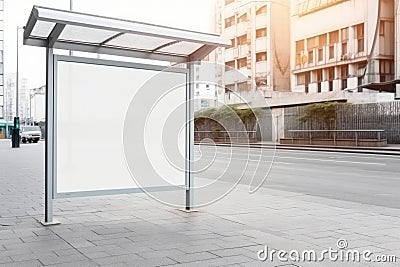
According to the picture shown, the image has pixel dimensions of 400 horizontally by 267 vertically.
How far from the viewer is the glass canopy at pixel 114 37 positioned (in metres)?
6.02

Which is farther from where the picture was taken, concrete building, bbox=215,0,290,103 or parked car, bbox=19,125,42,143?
concrete building, bbox=215,0,290,103

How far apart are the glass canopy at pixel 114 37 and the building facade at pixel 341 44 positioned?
35.1 m

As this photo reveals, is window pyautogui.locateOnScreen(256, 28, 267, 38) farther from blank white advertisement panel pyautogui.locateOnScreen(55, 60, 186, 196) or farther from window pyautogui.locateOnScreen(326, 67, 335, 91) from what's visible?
blank white advertisement panel pyautogui.locateOnScreen(55, 60, 186, 196)

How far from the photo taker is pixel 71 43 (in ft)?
23.7

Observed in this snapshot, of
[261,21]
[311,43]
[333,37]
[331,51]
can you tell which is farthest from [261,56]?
[333,37]

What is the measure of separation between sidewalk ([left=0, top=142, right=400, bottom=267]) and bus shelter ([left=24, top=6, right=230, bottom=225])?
0.57 meters

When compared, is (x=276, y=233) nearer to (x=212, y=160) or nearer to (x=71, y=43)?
(x=71, y=43)

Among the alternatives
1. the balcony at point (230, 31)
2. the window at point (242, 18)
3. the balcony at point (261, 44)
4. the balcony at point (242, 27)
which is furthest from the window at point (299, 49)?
the balcony at point (230, 31)

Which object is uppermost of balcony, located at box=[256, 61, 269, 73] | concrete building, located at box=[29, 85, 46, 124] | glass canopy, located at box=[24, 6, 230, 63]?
balcony, located at box=[256, 61, 269, 73]

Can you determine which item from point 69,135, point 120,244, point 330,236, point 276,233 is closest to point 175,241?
point 120,244

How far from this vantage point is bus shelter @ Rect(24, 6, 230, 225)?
6.73 meters

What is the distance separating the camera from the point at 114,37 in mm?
7105

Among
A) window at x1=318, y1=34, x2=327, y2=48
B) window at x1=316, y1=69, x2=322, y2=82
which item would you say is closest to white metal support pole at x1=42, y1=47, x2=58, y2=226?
window at x1=318, y1=34, x2=327, y2=48

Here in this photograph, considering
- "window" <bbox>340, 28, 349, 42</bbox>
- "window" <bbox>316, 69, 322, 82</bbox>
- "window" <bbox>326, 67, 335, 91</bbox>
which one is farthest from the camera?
"window" <bbox>316, 69, 322, 82</bbox>
